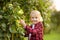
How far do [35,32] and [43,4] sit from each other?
4.49 ft

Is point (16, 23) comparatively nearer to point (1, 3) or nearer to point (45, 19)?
point (1, 3)

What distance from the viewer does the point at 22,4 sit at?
495 centimetres

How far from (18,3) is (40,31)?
60 centimetres

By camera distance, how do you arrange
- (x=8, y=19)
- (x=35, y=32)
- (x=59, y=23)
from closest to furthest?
1. (x=8, y=19)
2. (x=35, y=32)
3. (x=59, y=23)

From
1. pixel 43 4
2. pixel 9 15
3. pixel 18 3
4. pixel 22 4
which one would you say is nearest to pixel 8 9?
pixel 9 15

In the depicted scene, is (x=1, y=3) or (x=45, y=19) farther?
(x=45, y=19)

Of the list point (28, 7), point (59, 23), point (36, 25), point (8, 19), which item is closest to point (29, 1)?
point (28, 7)

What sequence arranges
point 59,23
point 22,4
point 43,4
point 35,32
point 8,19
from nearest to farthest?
point 8,19
point 35,32
point 22,4
point 43,4
point 59,23

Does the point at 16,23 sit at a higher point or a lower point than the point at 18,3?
lower

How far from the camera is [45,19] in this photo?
5895 millimetres

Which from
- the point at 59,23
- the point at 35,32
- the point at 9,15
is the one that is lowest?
the point at 59,23

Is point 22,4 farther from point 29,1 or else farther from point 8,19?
point 8,19

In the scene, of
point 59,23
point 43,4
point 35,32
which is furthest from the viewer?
point 59,23

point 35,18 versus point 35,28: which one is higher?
point 35,18
